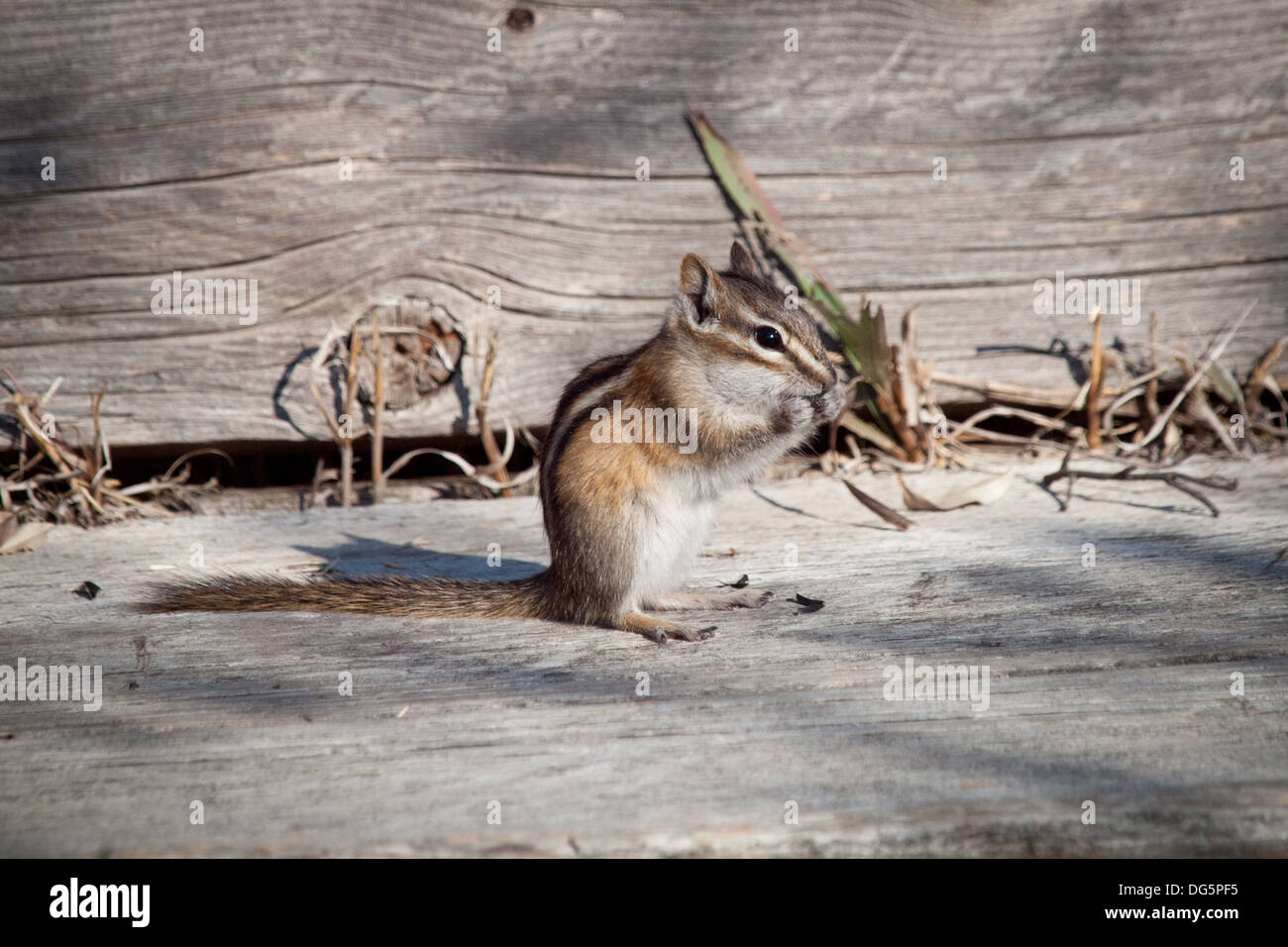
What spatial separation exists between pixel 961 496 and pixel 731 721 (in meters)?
1.61

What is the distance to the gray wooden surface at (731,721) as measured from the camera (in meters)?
1.39

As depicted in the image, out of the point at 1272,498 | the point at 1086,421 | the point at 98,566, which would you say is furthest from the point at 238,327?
the point at 1272,498

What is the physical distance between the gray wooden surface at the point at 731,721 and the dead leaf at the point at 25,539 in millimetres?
236

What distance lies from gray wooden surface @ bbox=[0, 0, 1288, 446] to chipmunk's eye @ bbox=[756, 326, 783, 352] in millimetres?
999

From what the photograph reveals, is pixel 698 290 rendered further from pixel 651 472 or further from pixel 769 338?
pixel 651 472

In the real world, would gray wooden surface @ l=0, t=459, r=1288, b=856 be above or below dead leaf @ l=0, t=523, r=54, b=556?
below

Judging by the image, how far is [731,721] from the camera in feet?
5.54

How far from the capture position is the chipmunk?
2430 mm

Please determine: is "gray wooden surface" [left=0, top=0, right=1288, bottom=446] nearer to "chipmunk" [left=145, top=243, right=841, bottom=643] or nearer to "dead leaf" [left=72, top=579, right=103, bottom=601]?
"chipmunk" [left=145, top=243, right=841, bottom=643]

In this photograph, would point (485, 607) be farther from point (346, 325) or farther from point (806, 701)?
point (346, 325)

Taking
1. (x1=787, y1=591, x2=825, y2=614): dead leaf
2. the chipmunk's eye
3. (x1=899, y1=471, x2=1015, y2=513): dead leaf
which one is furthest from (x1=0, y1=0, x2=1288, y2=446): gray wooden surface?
(x1=787, y1=591, x2=825, y2=614): dead leaf

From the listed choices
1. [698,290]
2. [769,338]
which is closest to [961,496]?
[769,338]

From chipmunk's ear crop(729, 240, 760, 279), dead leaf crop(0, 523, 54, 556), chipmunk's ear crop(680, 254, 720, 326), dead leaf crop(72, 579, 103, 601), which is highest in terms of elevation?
chipmunk's ear crop(729, 240, 760, 279)

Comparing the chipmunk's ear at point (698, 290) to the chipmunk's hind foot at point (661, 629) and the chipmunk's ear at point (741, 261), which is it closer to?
the chipmunk's ear at point (741, 261)
